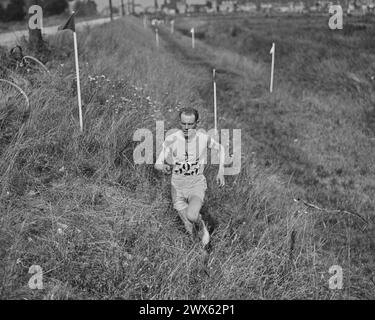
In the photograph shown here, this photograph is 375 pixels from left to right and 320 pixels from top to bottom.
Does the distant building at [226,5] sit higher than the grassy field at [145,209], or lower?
higher

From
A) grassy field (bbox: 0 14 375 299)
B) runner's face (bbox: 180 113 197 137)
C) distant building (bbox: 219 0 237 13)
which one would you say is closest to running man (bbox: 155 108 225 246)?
runner's face (bbox: 180 113 197 137)

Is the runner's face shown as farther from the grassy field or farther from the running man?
the grassy field

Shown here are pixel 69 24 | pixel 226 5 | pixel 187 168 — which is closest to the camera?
pixel 187 168

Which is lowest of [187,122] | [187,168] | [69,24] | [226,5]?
[187,168]

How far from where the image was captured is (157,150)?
214 inches

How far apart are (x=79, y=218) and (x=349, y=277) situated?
8.16 ft

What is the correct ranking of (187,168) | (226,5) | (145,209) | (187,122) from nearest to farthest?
(187,122), (187,168), (145,209), (226,5)

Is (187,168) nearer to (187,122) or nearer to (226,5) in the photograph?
(187,122)

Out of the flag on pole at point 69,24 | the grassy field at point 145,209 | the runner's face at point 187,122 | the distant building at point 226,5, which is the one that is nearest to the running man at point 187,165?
the runner's face at point 187,122

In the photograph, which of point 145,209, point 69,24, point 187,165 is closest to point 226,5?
point 69,24

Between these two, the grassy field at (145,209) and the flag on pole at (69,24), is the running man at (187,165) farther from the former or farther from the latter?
the flag on pole at (69,24)

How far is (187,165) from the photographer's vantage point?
3.98m

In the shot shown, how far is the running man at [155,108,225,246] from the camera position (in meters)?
3.91

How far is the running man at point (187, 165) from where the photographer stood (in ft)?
12.8
